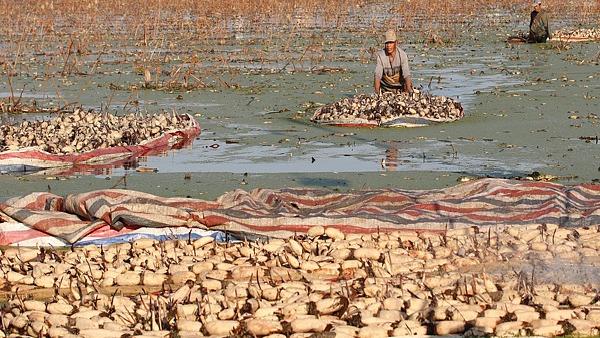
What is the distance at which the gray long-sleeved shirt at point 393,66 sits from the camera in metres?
13.0

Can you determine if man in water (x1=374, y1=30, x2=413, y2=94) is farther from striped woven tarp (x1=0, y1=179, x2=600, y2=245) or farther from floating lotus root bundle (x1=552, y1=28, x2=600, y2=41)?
floating lotus root bundle (x1=552, y1=28, x2=600, y2=41)

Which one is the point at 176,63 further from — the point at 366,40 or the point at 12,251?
the point at 12,251

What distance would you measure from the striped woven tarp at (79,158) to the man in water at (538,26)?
1193 cm

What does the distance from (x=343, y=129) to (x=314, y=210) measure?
14.6ft

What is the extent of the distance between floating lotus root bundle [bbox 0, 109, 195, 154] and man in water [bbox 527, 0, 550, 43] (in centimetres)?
1145

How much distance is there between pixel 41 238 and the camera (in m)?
7.24

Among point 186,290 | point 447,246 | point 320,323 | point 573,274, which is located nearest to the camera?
point 320,323

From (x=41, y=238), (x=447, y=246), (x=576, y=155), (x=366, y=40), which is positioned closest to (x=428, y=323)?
(x=447, y=246)

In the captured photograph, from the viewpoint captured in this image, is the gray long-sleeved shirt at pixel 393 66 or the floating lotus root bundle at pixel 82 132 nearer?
the floating lotus root bundle at pixel 82 132

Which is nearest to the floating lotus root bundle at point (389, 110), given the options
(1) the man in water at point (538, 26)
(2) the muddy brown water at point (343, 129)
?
(2) the muddy brown water at point (343, 129)

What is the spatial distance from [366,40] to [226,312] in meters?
18.0

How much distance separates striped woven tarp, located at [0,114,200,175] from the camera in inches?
389

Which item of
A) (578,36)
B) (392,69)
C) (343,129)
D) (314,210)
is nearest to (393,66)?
(392,69)

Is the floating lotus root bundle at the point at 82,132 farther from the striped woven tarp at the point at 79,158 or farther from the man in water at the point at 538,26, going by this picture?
the man in water at the point at 538,26
